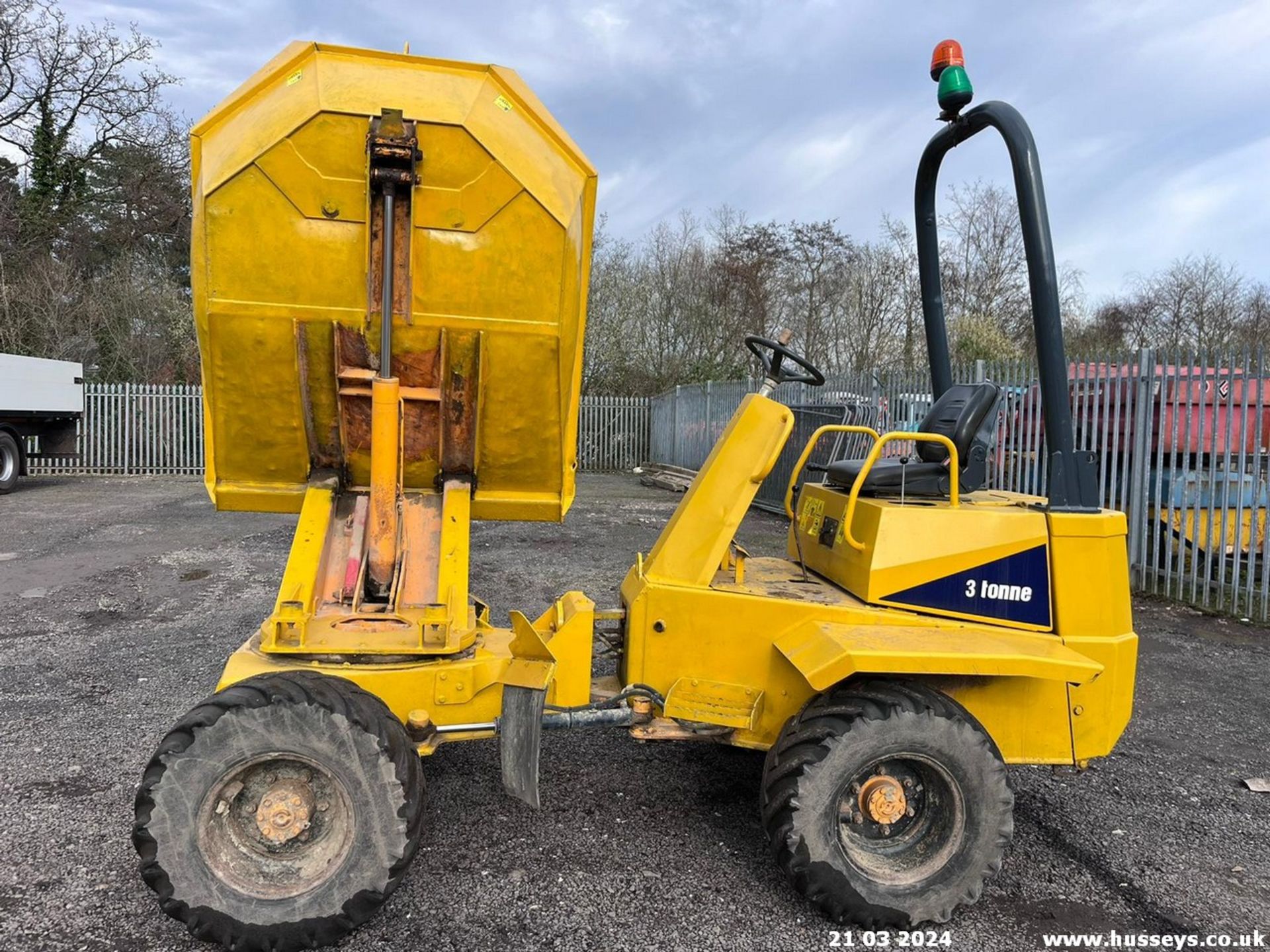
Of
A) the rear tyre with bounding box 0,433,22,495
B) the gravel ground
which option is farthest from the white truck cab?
the gravel ground

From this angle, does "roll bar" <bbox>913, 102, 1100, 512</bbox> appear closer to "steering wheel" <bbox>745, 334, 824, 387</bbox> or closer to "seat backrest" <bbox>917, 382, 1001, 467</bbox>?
"seat backrest" <bbox>917, 382, 1001, 467</bbox>

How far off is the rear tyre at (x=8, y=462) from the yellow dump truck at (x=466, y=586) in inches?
583

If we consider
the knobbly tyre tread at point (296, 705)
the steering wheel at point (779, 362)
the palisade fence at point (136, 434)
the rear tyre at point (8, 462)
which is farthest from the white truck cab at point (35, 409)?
the steering wheel at point (779, 362)

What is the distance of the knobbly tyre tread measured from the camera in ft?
8.17

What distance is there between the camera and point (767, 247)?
25469mm

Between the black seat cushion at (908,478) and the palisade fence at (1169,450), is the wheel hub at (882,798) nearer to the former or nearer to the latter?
the black seat cushion at (908,478)

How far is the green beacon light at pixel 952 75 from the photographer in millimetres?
3264

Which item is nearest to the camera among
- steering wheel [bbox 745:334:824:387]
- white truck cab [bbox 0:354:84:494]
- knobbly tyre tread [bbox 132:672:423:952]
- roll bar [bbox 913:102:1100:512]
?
knobbly tyre tread [bbox 132:672:423:952]

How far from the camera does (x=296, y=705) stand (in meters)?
2.57

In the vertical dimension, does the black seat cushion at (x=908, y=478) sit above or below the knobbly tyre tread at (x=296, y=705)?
above

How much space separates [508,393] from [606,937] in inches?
84.7

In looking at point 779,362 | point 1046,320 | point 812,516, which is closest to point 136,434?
point 812,516

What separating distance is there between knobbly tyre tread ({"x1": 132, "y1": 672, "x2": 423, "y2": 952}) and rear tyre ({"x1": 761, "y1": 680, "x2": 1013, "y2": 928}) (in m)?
1.29

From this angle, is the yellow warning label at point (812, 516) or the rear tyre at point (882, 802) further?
the yellow warning label at point (812, 516)
